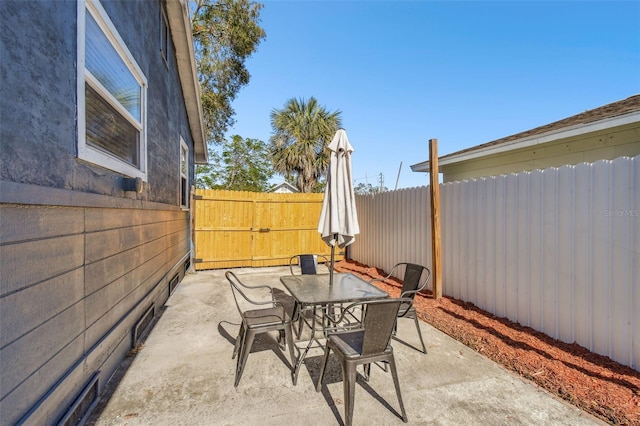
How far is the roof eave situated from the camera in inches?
215

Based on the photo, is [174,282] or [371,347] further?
[174,282]

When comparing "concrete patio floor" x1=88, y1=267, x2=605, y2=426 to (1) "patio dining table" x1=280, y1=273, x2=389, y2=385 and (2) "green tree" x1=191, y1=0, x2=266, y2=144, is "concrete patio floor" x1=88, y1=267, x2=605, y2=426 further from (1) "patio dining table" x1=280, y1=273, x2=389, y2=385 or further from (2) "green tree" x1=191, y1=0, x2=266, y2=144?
(2) "green tree" x1=191, y1=0, x2=266, y2=144

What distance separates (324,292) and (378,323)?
1.10 meters

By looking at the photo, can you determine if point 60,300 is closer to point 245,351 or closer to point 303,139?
point 245,351

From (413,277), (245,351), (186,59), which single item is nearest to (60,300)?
(245,351)

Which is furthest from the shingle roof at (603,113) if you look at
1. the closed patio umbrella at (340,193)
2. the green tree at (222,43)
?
the green tree at (222,43)

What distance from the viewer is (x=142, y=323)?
11.9 ft

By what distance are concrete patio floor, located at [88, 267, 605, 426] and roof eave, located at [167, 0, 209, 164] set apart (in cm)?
579

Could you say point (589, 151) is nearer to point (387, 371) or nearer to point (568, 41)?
point (568, 41)

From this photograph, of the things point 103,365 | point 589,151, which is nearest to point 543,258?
point 589,151

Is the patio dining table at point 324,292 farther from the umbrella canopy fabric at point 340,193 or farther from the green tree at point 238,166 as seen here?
the green tree at point 238,166

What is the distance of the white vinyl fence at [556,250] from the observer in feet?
8.90

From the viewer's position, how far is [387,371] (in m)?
2.84

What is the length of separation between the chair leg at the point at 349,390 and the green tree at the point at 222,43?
1345 centimetres
